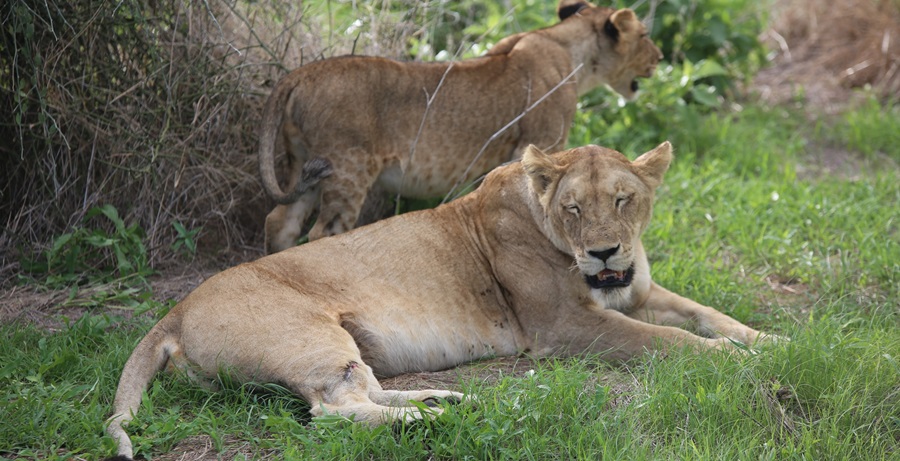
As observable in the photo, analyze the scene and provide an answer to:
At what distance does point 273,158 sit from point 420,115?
31.0 inches

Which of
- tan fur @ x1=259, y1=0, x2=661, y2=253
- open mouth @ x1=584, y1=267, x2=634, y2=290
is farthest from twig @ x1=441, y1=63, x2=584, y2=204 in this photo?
open mouth @ x1=584, y1=267, x2=634, y2=290

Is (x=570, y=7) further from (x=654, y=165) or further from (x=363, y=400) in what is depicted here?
(x=363, y=400)

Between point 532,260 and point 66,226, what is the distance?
239cm

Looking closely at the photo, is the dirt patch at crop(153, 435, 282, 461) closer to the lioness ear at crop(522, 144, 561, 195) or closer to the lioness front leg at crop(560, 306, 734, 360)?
the lioness front leg at crop(560, 306, 734, 360)

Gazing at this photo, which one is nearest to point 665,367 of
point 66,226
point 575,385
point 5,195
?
point 575,385

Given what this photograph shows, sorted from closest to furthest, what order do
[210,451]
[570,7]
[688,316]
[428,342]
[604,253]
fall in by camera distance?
[210,451], [604,253], [428,342], [688,316], [570,7]

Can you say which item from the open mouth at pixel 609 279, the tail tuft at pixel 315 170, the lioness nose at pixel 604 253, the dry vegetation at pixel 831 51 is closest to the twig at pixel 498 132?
the tail tuft at pixel 315 170

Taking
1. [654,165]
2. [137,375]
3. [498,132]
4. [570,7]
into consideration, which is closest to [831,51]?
[570,7]

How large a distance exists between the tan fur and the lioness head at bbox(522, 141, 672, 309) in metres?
1.09

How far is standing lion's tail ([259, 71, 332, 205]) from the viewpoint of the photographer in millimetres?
4738

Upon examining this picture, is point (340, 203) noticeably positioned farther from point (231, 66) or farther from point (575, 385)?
point (575, 385)

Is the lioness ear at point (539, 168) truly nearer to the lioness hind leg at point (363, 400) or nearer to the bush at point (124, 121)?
the lioness hind leg at point (363, 400)

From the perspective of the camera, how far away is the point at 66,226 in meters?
5.04

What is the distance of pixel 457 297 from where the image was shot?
4.13 meters
